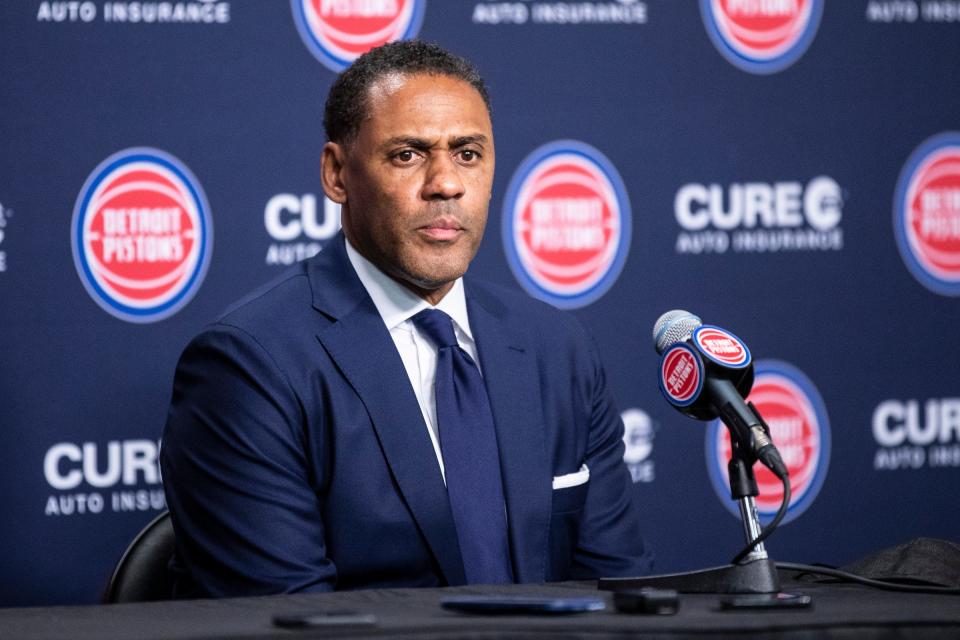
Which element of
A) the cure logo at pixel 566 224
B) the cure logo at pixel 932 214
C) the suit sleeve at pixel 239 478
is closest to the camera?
the suit sleeve at pixel 239 478

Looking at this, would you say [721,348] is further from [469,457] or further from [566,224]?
[566,224]

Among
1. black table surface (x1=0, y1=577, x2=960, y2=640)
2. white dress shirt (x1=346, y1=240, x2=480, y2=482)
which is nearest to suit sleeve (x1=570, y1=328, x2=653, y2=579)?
white dress shirt (x1=346, y1=240, x2=480, y2=482)

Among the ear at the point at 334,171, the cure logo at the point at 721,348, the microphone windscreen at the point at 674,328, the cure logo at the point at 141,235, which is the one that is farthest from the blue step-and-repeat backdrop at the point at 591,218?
the cure logo at the point at 721,348

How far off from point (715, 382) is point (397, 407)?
650 mm

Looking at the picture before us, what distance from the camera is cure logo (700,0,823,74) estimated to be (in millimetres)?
2908

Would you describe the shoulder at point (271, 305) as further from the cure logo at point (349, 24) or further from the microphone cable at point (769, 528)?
the microphone cable at point (769, 528)

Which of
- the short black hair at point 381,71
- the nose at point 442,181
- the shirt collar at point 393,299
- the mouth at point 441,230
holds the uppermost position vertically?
the short black hair at point 381,71

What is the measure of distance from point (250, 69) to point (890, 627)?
5.84 ft

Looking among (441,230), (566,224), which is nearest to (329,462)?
(441,230)

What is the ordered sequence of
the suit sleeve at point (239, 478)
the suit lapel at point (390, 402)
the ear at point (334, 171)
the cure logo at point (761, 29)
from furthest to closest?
the cure logo at point (761, 29) < the ear at point (334, 171) < the suit lapel at point (390, 402) < the suit sleeve at point (239, 478)

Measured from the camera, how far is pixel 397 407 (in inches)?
76.3

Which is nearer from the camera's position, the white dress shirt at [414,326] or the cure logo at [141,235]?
the white dress shirt at [414,326]

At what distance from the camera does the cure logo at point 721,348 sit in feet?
4.62

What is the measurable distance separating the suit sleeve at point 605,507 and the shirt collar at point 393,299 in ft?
0.86
